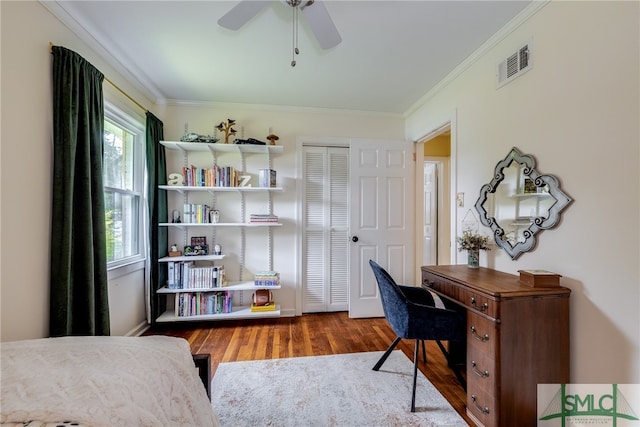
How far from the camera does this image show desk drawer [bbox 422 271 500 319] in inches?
55.0

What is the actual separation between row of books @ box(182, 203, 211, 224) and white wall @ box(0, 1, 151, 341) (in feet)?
4.48

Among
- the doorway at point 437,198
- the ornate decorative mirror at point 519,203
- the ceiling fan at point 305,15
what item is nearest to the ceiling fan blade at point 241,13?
the ceiling fan at point 305,15

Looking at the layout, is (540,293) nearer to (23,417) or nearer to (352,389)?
(352,389)

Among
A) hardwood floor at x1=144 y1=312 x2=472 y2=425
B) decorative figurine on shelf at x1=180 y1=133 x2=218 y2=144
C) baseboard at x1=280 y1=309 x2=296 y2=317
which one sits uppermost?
decorative figurine on shelf at x1=180 y1=133 x2=218 y2=144

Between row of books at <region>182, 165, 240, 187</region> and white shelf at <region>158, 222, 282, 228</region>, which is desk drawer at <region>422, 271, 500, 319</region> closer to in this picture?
white shelf at <region>158, 222, 282, 228</region>

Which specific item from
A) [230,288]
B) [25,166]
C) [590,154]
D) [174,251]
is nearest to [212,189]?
[174,251]

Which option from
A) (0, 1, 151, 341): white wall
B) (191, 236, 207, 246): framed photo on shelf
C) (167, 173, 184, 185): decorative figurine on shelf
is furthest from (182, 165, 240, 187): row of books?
(0, 1, 151, 341): white wall

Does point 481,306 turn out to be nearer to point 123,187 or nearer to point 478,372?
point 478,372

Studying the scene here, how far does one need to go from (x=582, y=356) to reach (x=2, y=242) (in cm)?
302

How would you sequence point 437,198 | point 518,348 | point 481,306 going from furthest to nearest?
1. point 437,198
2. point 481,306
3. point 518,348

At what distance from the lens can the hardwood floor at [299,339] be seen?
216 cm

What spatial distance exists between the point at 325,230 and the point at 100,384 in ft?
8.54

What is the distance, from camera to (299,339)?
103 inches

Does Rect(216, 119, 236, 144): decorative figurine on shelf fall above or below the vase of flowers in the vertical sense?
above
